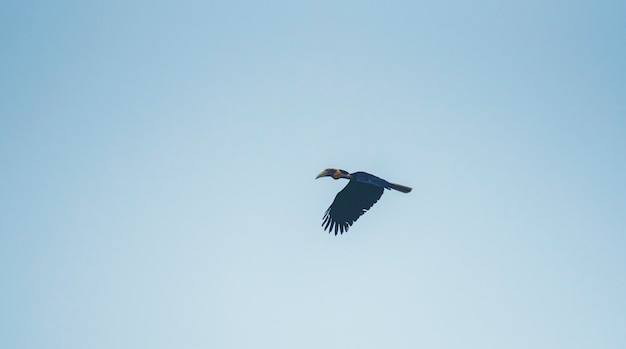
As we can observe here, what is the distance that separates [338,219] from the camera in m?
15.5

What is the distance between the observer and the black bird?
14.1 m

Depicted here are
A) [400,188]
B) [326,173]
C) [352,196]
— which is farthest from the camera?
[352,196]

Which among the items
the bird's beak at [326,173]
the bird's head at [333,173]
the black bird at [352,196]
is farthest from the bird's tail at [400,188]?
the bird's beak at [326,173]

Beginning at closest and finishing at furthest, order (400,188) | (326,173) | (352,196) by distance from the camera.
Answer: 1. (326,173)
2. (400,188)
3. (352,196)

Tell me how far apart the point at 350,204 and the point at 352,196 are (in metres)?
0.30

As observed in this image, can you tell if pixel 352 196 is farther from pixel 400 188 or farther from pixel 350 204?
pixel 400 188

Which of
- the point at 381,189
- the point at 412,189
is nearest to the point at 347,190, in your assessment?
the point at 381,189

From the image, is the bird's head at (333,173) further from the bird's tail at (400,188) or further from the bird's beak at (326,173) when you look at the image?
the bird's tail at (400,188)

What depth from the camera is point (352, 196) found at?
49.5ft

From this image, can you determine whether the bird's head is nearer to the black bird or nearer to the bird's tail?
the black bird

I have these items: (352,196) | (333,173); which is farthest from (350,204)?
(333,173)

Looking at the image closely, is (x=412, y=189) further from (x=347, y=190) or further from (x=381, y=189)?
(x=347, y=190)

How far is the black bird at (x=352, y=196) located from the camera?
1408 cm

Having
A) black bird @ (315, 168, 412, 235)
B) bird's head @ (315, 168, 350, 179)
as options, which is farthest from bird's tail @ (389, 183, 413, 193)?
bird's head @ (315, 168, 350, 179)
